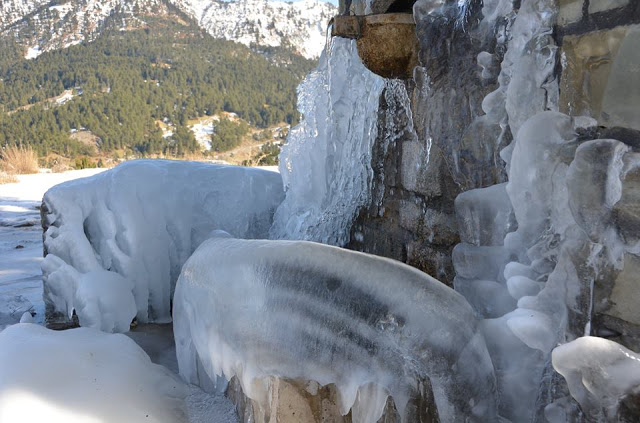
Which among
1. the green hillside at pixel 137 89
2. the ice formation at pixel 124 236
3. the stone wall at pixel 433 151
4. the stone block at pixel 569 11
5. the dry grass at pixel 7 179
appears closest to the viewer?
the stone block at pixel 569 11

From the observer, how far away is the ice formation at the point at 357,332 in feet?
3.50

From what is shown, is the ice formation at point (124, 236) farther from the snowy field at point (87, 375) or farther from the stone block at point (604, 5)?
the stone block at point (604, 5)

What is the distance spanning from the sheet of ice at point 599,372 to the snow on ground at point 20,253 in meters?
2.14

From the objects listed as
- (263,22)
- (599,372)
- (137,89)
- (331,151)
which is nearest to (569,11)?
(599,372)

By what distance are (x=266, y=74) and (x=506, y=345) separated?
4100cm

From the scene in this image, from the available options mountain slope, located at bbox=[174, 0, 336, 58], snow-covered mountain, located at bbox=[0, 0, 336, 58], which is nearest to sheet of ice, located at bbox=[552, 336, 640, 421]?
snow-covered mountain, located at bbox=[0, 0, 336, 58]

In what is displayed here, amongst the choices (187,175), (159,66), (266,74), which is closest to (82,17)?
(159,66)

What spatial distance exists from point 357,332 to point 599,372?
43 centimetres

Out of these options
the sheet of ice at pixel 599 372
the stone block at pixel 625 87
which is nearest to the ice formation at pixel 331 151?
the stone block at pixel 625 87

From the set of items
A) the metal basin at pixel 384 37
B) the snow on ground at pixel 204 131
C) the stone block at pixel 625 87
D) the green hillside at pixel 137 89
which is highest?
the metal basin at pixel 384 37

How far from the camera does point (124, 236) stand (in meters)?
2.39

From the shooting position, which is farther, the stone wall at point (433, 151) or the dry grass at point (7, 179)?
the dry grass at point (7, 179)

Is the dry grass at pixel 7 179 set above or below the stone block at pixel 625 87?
A: below

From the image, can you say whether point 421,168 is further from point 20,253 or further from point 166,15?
point 166,15
